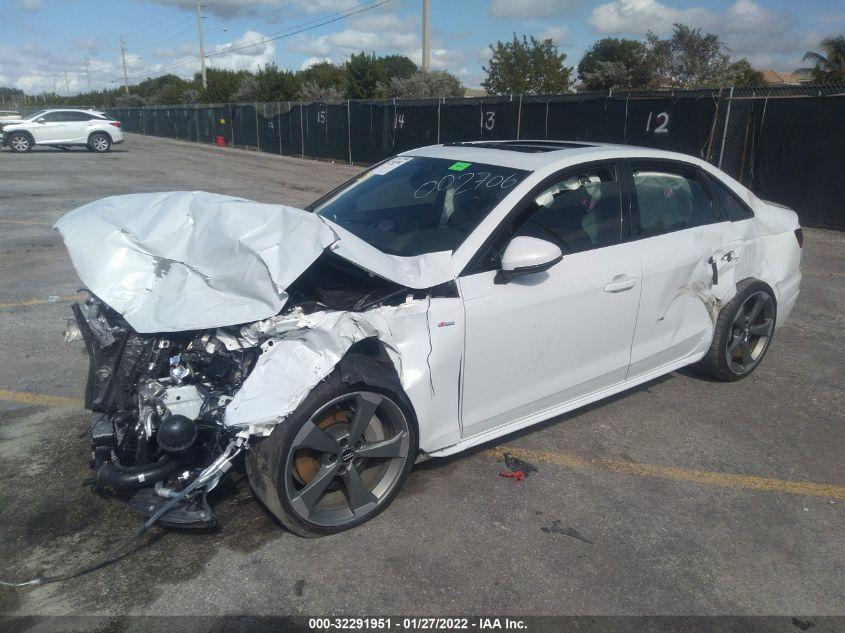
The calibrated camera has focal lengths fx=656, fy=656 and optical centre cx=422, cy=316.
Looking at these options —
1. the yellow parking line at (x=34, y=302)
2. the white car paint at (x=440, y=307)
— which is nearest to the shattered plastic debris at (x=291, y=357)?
the white car paint at (x=440, y=307)

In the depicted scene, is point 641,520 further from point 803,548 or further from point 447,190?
point 447,190

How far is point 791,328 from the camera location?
6340 mm

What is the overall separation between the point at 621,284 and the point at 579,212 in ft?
1.59

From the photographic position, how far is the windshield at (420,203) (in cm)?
361

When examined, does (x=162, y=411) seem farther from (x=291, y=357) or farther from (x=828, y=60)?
(x=828, y=60)

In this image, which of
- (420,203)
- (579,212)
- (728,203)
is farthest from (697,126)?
(420,203)

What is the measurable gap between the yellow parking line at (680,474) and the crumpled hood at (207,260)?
134 cm

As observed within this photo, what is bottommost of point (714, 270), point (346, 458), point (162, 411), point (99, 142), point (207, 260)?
point (346, 458)

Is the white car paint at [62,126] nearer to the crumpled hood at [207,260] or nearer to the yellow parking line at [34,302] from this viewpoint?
the yellow parking line at [34,302]

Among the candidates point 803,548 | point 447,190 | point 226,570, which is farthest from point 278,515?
point 803,548

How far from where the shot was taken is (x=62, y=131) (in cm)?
2727

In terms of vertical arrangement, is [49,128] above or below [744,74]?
below

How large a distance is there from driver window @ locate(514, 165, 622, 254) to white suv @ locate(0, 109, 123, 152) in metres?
28.8

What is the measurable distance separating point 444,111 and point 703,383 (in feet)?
53.6
